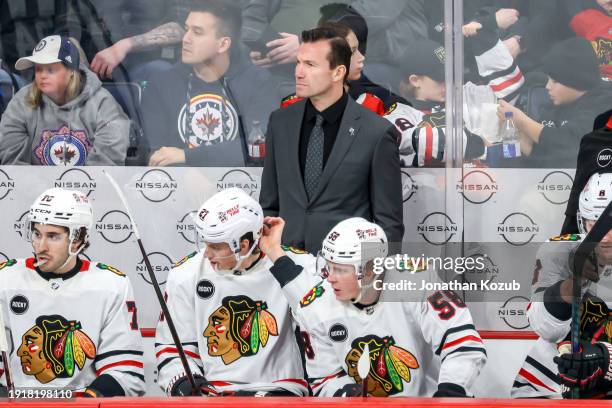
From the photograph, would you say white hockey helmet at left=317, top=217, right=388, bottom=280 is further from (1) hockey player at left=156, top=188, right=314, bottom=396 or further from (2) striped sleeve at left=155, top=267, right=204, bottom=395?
(2) striped sleeve at left=155, top=267, right=204, bottom=395

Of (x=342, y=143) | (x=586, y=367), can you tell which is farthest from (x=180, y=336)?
(x=586, y=367)

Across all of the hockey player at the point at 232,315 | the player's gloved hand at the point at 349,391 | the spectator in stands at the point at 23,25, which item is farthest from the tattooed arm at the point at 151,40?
the player's gloved hand at the point at 349,391

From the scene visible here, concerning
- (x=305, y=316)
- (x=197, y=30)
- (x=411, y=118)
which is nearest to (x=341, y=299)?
(x=305, y=316)

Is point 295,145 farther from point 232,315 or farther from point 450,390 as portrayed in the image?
point 450,390

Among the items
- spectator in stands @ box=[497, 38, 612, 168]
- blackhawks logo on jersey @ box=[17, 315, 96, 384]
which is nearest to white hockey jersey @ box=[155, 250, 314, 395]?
blackhawks logo on jersey @ box=[17, 315, 96, 384]

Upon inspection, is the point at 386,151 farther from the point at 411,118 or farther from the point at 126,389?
the point at 126,389

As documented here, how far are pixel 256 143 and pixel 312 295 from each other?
1166 millimetres

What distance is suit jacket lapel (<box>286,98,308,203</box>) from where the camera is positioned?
4773 millimetres

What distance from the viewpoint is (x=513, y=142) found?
517 centimetres

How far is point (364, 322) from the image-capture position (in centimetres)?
425

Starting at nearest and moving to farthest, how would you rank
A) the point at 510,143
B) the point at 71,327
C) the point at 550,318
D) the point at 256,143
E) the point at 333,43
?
the point at 550,318 → the point at 71,327 → the point at 333,43 → the point at 510,143 → the point at 256,143

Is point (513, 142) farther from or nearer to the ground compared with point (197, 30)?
nearer to the ground

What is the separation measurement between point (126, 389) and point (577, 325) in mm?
1456

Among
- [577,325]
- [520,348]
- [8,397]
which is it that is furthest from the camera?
[520,348]
